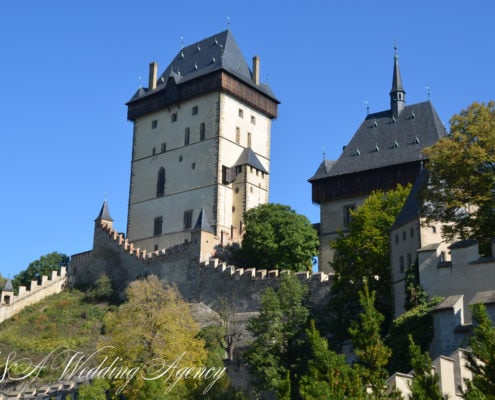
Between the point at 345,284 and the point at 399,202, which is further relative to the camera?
the point at 399,202

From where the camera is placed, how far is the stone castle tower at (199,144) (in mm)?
57156

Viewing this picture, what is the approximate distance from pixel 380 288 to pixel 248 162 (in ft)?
74.1

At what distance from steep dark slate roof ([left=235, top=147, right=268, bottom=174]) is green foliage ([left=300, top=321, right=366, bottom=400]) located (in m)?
37.6

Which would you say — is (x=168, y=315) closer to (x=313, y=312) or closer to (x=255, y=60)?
(x=313, y=312)

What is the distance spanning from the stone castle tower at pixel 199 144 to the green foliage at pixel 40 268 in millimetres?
9018

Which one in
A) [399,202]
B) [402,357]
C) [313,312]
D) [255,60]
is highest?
[255,60]

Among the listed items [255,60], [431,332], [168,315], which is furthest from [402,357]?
[255,60]

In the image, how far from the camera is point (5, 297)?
2195 inches

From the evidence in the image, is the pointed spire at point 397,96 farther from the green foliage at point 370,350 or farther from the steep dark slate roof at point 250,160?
the green foliage at point 370,350

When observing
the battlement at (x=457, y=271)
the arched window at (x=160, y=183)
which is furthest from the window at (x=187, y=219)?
the battlement at (x=457, y=271)

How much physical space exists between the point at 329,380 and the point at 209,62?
44991mm

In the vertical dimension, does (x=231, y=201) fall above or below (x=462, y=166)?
above

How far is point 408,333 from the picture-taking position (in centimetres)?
2950

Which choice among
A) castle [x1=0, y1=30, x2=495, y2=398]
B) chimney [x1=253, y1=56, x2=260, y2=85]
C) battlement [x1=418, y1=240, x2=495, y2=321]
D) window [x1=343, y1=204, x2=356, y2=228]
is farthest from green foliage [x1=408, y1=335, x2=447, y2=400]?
chimney [x1=253, y1=56, x2=260, y2=85]
